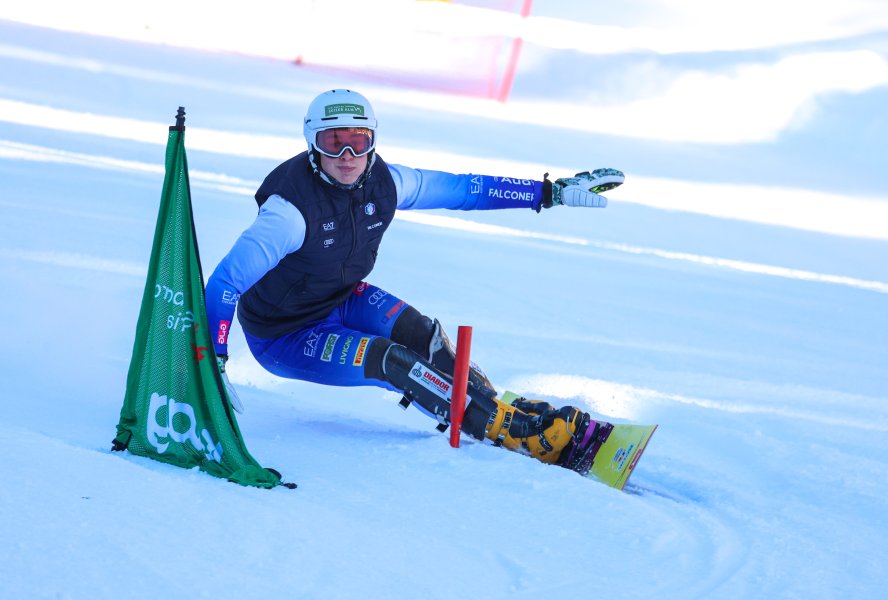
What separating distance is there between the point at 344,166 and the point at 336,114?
0.19 metres

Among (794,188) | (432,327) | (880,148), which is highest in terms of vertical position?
(880,148)

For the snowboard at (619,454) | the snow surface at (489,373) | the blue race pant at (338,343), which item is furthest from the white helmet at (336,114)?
the snowboard at (619,454)

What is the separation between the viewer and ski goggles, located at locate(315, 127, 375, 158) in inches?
154

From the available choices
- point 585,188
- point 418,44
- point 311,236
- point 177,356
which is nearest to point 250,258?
point 311,236

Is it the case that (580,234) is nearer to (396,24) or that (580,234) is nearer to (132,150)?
(132,150)

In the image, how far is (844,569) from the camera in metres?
3.35

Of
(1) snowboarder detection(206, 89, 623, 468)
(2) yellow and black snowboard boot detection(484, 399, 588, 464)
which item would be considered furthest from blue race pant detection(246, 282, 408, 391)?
(2) yellow and black snowboard boot detection(484, 399, 588, 464)

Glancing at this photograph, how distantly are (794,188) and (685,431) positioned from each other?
29.3 ft

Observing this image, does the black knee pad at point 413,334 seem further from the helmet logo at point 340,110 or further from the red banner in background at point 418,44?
the red banner in background at point 418,44

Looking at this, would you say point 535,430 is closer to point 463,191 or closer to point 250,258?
point 463,191

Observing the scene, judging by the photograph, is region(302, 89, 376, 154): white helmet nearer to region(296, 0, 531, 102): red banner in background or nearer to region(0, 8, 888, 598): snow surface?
region(0, 8, 888, 598): snow surface

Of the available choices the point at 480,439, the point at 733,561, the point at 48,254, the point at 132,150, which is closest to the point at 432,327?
the point at 480,439

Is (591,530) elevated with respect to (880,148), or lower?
lower

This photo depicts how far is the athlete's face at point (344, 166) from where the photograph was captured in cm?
393
